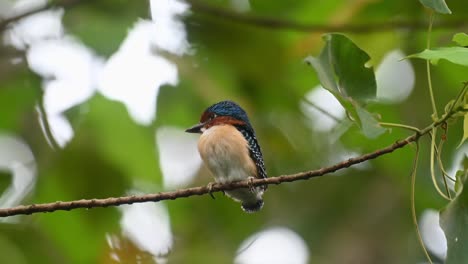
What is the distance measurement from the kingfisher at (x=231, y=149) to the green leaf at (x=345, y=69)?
3.69 ft

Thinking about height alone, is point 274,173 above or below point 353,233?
above

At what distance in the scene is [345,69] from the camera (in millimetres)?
3203

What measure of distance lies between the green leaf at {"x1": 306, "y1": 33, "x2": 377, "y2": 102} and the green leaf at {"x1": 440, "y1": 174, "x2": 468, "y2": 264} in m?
0.49

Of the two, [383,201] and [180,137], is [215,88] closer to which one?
[180,137]

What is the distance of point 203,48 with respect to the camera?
603cm

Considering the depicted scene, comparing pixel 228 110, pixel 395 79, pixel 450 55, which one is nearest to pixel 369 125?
pixel 450 55

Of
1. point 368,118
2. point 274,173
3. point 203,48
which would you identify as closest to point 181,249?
point 274,173

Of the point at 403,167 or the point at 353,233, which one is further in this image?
the point at 353,233

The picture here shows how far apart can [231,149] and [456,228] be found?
173 centimetres

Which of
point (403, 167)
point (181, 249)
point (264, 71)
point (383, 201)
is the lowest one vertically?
point (383, 201)

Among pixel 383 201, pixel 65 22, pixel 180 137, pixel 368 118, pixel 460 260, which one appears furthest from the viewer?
pixel 383 201

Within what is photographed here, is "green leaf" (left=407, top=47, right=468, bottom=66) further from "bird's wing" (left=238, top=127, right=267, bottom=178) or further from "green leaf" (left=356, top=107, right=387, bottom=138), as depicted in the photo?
"bird's wing" (left=238, top=127, right=267, bottom=178)

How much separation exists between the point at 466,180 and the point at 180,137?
404cm

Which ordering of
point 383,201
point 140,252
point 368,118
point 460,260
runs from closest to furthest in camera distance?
point 460,260
point 368,118
point 140,252
point 383,201
